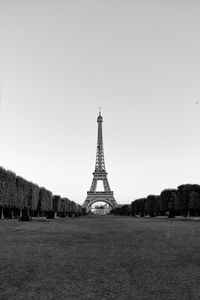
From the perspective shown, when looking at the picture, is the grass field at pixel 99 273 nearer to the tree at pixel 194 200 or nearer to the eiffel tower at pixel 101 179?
the tree at pixel 194 200

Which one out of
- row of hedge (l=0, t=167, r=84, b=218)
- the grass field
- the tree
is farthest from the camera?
the tree

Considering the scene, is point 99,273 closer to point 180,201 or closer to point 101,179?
point 180,201

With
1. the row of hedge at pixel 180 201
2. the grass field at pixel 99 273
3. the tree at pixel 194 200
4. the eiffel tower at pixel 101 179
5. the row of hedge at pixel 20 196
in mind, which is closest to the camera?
the grass field at pixel 99 273

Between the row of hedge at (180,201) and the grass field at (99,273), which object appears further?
the row of hedge at (180,201)

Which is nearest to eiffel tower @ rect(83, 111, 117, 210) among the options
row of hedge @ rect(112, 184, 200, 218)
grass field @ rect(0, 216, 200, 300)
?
row of hedge @ rect(112, 184, 200, 218)

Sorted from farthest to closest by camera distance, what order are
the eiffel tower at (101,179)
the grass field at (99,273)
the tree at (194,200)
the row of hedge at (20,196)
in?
the eiffel tower at (101,179), the tree at (194,200), the row of hedge at (20,196), the grass field at (99,273)

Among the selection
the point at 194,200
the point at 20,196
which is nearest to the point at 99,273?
the point at 20,196

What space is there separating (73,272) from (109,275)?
912 mm

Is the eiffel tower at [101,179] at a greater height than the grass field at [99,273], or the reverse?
the eiffel tower at [101,179]

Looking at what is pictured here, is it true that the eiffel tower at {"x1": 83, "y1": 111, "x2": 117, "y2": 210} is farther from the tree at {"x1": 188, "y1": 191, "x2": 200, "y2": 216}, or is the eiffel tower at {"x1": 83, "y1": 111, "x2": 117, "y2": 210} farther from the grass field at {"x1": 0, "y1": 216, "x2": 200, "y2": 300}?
the grass field at {"x1": 0, "y1": 216, "x2": 200, "y2": 300}

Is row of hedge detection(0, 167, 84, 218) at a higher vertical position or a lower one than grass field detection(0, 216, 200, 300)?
higher

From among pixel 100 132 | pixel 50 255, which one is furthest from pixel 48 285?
pixel 100 132

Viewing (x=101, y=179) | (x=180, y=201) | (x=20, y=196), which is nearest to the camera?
(x=20, y=196)

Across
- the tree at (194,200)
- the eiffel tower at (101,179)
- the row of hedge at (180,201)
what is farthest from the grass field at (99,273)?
the eiffel tower at (101,179)
